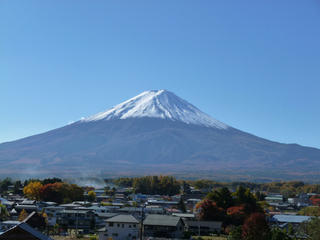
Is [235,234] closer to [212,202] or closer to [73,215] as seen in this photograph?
[212,202]

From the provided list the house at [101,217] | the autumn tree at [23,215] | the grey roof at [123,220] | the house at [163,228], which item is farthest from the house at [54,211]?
the house at [163,228]

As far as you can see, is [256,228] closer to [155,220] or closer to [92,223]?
[155,220]

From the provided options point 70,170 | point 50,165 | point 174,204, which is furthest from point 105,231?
point 50,165

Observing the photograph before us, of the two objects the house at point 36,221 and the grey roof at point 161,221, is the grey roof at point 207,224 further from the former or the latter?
the house at point 36,221

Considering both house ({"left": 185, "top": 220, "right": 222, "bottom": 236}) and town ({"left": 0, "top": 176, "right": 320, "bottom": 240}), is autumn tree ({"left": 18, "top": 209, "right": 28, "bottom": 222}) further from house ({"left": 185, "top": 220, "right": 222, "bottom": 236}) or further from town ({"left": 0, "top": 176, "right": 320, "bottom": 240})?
house ({"left": 185, "top": 220, "right": 222, "bottom": 236})

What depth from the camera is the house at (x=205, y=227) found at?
1705 inches

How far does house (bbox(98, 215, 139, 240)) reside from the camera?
127 ft

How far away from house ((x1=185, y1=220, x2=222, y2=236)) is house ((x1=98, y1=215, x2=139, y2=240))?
7265 millimetres

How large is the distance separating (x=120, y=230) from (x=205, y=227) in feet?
32.5

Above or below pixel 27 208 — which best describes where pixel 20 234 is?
above

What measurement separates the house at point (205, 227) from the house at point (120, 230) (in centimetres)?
727

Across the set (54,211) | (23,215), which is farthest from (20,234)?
(54,211)

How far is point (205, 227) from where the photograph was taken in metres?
43.9

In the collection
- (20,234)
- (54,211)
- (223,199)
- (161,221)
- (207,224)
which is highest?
(223,199)
